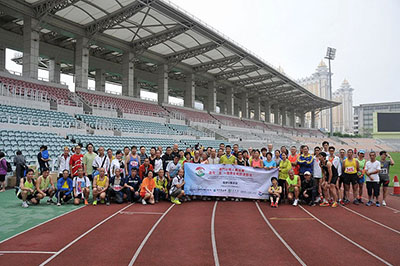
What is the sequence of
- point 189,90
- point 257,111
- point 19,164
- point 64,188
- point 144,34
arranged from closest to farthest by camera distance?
point 64,188, point 19,164, point 144,34, point 189,90, point 257,111

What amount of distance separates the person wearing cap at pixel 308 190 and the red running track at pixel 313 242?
3.86ft

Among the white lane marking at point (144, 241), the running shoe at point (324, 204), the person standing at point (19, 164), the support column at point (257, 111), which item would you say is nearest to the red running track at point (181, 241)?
the white lane marking at point (144, 241)

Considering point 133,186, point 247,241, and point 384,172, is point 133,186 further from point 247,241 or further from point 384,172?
point 384,172

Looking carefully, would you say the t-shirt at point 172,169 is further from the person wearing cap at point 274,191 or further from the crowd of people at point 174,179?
the person wearing cap at point 274,191

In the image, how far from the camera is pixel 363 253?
4.57 metres

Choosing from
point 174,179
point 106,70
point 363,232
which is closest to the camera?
point 363,232

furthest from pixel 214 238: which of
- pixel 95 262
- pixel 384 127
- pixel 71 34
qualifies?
pixel 384 127

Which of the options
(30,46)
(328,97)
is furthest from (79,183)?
(328,97)

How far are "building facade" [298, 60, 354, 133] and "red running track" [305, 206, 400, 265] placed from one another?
105 metres

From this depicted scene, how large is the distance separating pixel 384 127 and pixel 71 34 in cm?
6995

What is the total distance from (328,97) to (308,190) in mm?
129020

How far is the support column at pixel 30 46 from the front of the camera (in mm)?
23844

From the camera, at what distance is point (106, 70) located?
125ft

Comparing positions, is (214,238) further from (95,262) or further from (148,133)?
(148,133)
